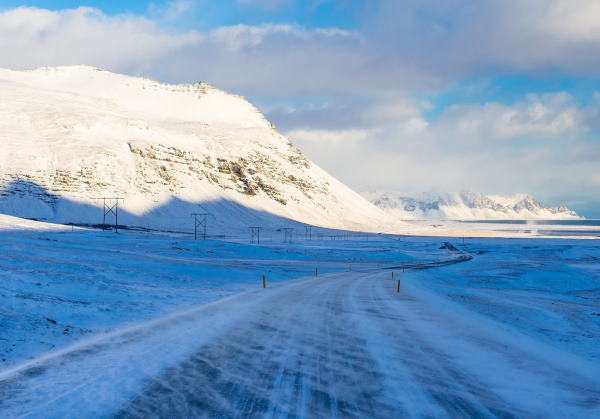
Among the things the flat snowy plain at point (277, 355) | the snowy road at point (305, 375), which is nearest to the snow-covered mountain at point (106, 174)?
the flat snowy plain at point (277, 355)

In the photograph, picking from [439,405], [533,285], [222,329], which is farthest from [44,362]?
[533,285]

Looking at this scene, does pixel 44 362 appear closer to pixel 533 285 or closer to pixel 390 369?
pixel 390 369

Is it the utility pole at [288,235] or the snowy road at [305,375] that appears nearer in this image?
the snowy road at [305,375]

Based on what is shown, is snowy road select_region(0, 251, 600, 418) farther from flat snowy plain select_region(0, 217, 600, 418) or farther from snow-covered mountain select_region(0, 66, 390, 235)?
snow-covered mountain select_region(0, 66, 390, 235)

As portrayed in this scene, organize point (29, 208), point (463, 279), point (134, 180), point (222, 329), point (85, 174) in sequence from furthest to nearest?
point (134, 180) < point (85, 174) < point (29, 208) < point (463, 279) < point (222, 329)

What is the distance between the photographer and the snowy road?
7.57 meters

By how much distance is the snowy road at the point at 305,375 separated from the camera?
24.8ft

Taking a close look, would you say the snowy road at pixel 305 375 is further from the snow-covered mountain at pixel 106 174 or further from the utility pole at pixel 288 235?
the snow-covered mountain at pixel 106 174

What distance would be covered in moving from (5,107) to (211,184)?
85.1 meters

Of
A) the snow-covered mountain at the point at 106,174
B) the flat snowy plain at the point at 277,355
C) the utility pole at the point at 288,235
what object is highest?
the snow-covered mountain at the point at 106,174

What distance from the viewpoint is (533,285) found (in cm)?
4416

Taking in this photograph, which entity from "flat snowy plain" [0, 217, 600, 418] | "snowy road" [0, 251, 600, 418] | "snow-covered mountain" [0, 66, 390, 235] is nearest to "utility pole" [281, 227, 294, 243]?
"snow-covered mountain" [0, 66, 390, 235]

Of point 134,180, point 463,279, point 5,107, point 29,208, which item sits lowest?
point 463,279

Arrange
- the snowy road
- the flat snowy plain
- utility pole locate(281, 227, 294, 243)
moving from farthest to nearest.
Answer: utility pole locate(281, 227, 294, 243) → the flat snowy plain → the snowy road
